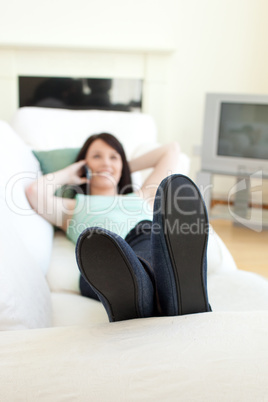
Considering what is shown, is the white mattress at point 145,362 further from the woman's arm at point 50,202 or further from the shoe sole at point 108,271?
the woman's arm at point 50,202

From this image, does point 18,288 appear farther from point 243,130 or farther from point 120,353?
point 243,130

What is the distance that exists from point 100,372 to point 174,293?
0.84ft

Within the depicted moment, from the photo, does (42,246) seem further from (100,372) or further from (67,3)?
(67,3)

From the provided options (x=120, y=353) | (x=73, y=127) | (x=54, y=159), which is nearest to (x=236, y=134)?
(x=73, y=127)

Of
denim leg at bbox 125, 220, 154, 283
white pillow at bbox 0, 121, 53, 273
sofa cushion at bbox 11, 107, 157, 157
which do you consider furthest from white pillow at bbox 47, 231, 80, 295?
sofa cushion at bbox 11, 107, 157, 157

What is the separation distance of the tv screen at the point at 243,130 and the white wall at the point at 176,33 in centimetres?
63

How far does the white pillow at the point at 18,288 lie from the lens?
916 millimetres

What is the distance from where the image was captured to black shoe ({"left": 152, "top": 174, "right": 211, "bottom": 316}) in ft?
2.76

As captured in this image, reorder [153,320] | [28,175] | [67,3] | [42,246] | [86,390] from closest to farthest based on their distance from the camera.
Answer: [86,390], [153,320], [42,246], [28,175], [67,3]

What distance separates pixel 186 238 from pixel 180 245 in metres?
0.02

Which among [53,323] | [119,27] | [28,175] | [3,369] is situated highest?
[119,27]

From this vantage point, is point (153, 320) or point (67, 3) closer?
point (153, 320)

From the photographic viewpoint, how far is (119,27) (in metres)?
3.66

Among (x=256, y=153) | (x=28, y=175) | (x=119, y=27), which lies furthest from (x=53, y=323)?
(x=119, y=27)
